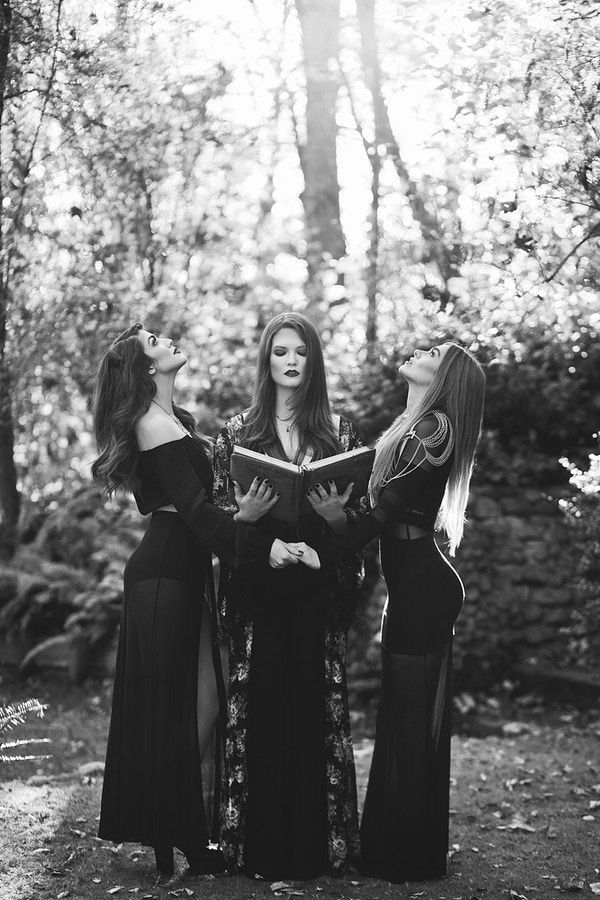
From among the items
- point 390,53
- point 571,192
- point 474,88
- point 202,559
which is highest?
point 390,53

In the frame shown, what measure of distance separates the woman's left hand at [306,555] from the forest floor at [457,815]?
1.39 metres

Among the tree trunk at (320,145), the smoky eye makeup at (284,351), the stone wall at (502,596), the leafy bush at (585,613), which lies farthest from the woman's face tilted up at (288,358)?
the tree trunk at (320,145)

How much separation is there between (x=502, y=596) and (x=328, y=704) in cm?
425

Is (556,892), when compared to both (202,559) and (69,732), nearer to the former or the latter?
(202,559)

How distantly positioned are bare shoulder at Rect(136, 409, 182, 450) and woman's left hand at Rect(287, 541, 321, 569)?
744 millimetres

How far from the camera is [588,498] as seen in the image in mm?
5992

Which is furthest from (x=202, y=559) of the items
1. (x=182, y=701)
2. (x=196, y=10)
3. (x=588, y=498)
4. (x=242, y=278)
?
(x=242, y=278)

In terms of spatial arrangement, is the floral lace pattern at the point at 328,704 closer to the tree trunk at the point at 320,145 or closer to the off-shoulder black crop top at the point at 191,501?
the off-shoulder black crop top at the point at 191,501

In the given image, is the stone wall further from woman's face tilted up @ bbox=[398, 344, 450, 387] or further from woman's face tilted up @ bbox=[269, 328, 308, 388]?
woman's face tilted up @ bbox=[269, 328, 308, 388]

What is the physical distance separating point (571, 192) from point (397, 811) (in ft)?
9.85

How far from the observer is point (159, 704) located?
410cm

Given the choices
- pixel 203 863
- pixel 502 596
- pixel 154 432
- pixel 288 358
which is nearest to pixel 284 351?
pixel 288 358

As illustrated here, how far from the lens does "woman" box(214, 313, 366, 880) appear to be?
4113 mm

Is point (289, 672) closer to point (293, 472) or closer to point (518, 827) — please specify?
point (293, 472)
